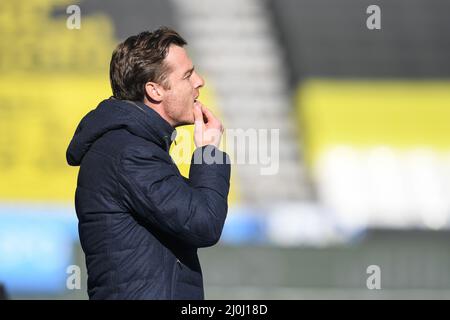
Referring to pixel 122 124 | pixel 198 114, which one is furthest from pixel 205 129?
pixel 122 124

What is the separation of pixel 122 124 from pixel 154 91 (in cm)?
10

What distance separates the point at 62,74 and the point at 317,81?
8.01 ft

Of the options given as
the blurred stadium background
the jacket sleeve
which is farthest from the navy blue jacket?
the blurred stadium background

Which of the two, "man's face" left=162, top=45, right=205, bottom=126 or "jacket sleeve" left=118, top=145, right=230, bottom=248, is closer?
"jacket sleeve" left=118, top=145, right=230, bottom=248

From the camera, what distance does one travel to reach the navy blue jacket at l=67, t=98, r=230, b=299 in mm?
2041

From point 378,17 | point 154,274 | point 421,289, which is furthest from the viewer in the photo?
point 378,17

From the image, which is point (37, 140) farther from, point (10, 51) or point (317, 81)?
point (317, 81)

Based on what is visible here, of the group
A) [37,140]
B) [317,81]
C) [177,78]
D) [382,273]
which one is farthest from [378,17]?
[177,78]

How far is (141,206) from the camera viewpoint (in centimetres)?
205

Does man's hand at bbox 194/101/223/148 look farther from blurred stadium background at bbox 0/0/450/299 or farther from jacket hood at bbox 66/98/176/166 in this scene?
blurred stadium background at bbox 0/0/450/299

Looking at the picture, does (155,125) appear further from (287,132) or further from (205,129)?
(287,132)

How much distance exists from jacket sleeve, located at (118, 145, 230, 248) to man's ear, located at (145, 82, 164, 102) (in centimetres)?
12

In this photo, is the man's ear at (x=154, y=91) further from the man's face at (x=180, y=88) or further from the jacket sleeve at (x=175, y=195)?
the jacket sleeve at (x=175, y=195)

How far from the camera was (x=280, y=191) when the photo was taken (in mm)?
10203
